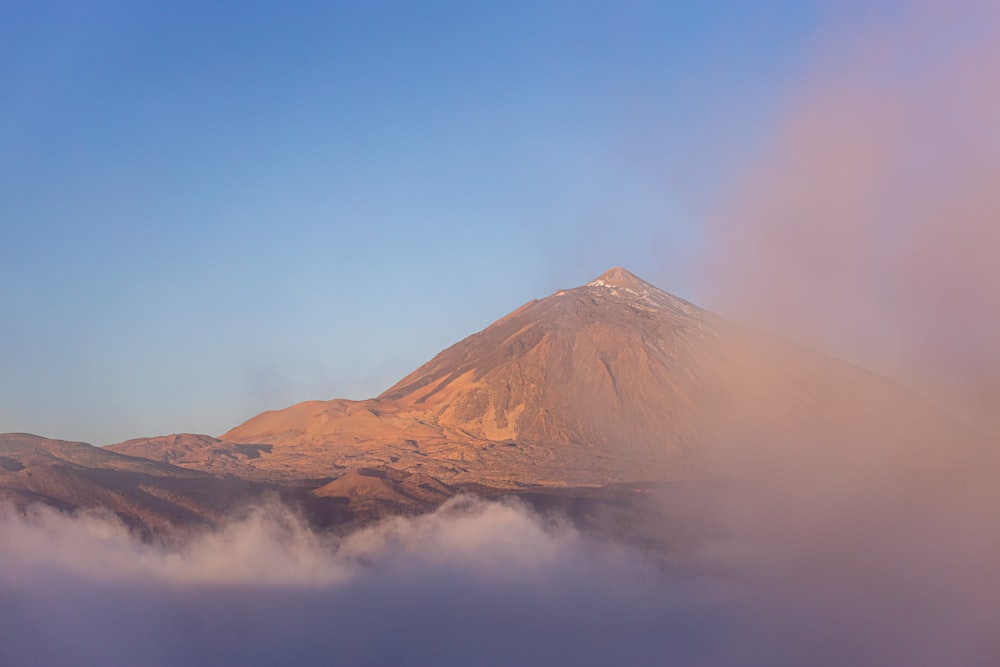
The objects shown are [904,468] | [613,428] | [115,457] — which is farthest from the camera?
[613,428]

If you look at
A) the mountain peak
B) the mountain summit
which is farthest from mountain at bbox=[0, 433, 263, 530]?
the mountain peak

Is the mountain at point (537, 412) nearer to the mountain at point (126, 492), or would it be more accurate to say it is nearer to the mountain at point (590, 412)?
the mountain at point (590, 412)

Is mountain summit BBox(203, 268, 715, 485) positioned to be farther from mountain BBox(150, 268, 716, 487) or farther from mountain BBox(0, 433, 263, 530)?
mountain BBox(0, 433, 263, 530)

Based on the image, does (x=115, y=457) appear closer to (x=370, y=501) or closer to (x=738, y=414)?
(x=370, y=501)

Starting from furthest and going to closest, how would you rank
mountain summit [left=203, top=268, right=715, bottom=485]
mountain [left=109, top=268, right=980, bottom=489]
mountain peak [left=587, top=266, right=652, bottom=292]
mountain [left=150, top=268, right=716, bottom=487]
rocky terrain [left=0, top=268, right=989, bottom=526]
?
mountain peak [left=587, top=266, right=652, bottom=292] → mountain [left=109, top=268, right=980, bottom=489] → mountain summit [left=203, top=268, right=715, bottom=485] → mountain [left=150, top=268, right=716, bottom=487] → rocky terrain [left=0, top=268, right=989, bottom=526]

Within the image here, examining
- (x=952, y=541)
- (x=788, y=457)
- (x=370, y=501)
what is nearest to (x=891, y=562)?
(x=952, y=541)

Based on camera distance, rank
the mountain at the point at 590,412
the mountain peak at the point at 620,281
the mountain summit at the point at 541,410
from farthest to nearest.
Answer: the mountain peak at the point at 620,281 < the mountain at the point at 590,412 < the mountain summit at the point at 541,410

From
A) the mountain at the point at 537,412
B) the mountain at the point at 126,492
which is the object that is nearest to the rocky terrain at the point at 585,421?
the mountain at the point at 537,412
